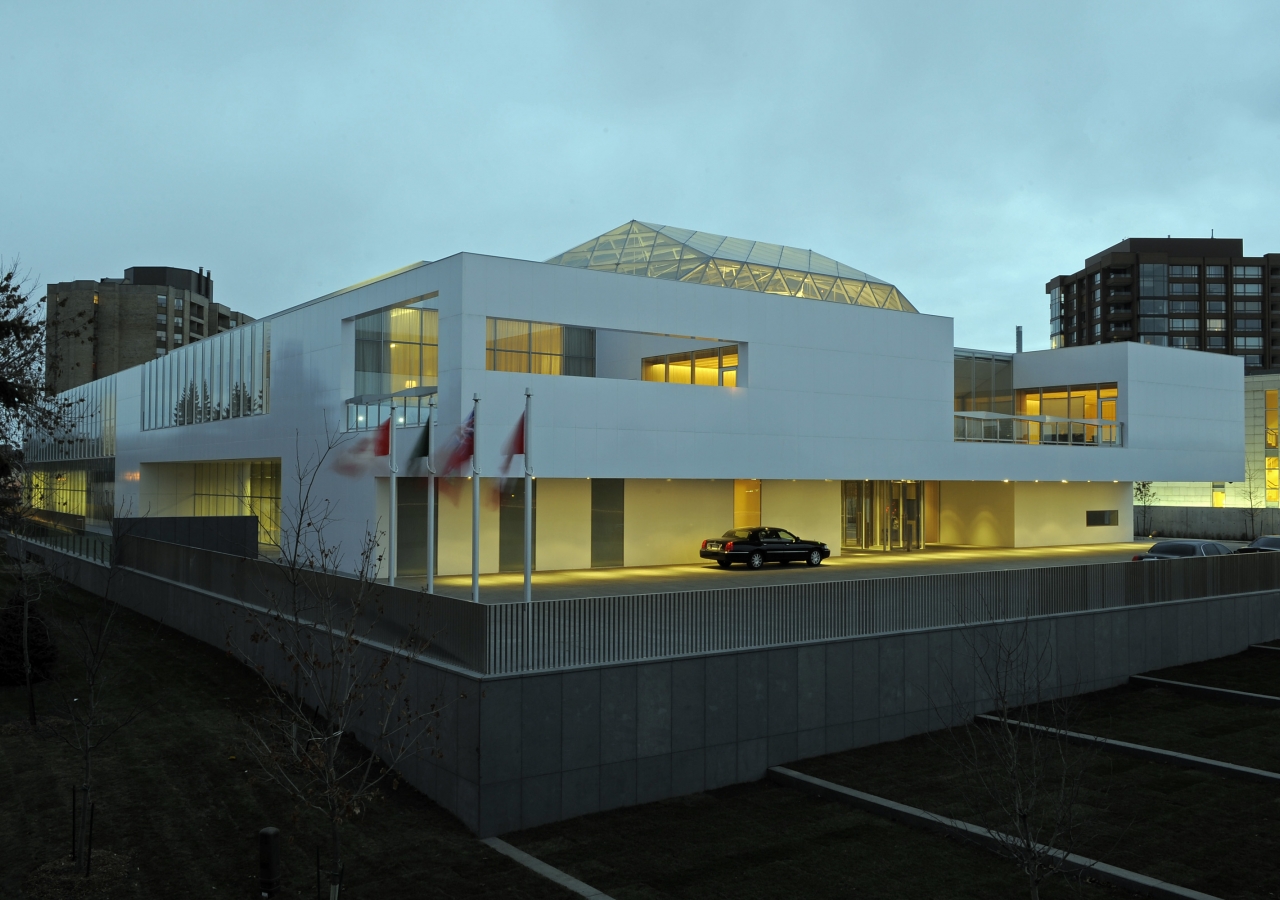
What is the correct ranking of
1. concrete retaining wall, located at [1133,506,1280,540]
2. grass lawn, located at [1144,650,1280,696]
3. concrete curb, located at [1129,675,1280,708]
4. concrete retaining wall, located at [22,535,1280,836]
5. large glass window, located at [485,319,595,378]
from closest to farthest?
concrete retaining wall, located at [22,535,1280,836] → concrete curb, located at [1129,675,1280,708] → grass lawn, located at [1144,650,1280,696] → large glass window, located at [485,319,595,378] → concrete retaining wall, located at [1133,506,1280,540]

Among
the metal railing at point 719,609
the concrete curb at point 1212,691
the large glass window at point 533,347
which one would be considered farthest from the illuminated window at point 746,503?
the concrete curb at point 1212,691

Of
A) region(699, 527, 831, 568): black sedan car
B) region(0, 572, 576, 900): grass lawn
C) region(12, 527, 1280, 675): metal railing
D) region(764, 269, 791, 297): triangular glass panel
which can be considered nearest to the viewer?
region(0, 572, 576, 900): grass lawn

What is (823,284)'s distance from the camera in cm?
3594

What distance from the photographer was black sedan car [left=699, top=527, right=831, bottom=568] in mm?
33094

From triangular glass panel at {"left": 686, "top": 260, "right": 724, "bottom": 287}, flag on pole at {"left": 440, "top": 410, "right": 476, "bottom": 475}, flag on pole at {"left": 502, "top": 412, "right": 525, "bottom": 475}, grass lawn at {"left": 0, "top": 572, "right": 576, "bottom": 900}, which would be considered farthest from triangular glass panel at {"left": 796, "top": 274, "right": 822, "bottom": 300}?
grass lawn at {"left": 0, "top": 572, "right": 576, "bottom": 900}

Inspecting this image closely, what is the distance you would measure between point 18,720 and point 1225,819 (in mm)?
19542

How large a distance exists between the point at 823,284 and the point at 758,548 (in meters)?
9.65

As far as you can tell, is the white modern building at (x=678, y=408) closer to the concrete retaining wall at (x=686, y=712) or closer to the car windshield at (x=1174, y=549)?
the car windshield at (x=1174, y=549)

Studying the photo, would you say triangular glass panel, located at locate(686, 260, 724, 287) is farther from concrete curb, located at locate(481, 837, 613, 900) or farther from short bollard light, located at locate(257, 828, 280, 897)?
short bollard light, located at locate(257, 828, 280, 897)

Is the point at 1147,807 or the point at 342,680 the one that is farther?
the point at 342,680

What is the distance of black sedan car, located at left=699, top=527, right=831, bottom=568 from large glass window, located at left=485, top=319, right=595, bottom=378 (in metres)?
6.99

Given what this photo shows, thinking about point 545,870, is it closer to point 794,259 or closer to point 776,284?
point 776,284

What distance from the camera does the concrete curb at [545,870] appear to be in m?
12.2

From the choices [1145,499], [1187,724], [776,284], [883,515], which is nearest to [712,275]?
[776,284]
